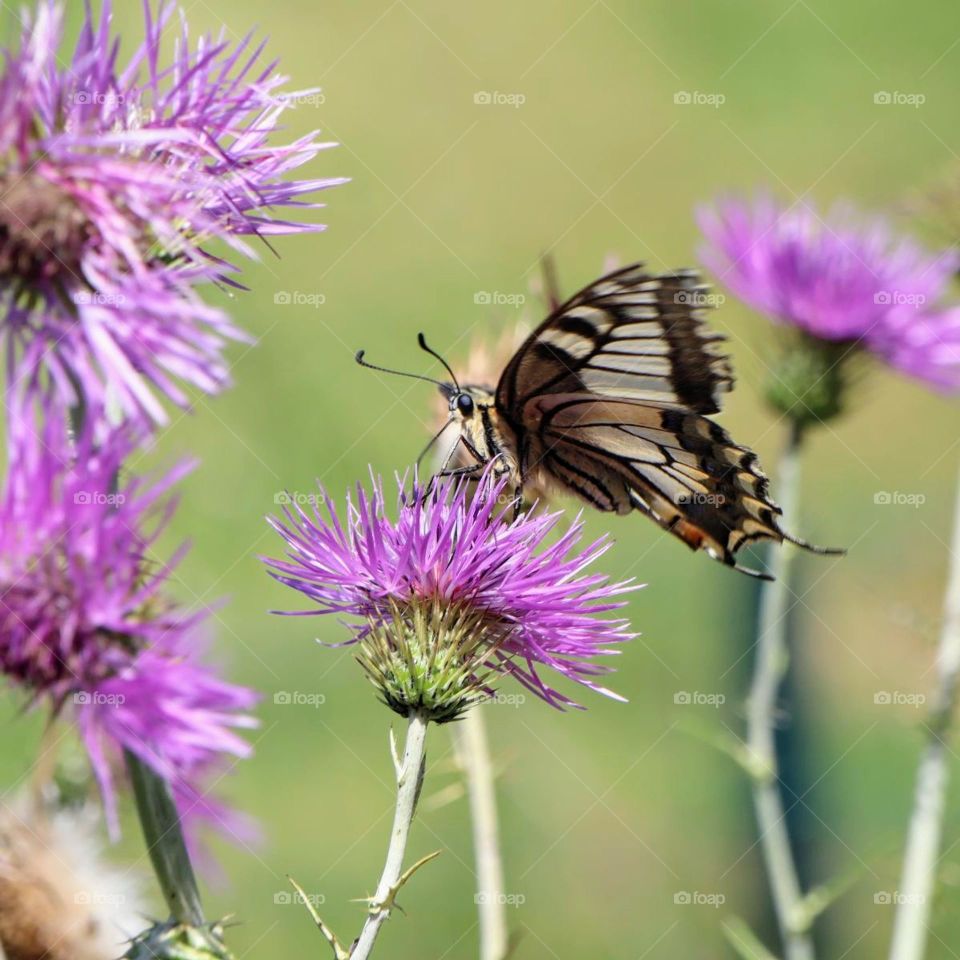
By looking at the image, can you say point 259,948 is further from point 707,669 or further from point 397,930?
point 707,669

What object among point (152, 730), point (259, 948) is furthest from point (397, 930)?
point (152, 730)

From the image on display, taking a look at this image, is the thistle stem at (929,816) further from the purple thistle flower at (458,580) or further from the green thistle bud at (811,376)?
the purple thistle flower at (458,580)

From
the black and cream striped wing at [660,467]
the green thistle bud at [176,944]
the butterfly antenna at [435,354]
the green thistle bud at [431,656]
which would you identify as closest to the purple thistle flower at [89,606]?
the green thistle bud at [176,944]

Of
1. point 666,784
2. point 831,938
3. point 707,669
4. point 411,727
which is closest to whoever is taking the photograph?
point 411,727

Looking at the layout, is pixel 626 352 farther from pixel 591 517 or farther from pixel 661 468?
pixel 591 517

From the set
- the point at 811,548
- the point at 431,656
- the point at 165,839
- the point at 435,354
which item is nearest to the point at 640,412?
the point at 811,548

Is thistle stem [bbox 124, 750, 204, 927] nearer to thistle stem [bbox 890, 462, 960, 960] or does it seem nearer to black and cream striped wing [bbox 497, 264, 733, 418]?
black and cream striped wing [bbox 497, 264, 733, 418]
